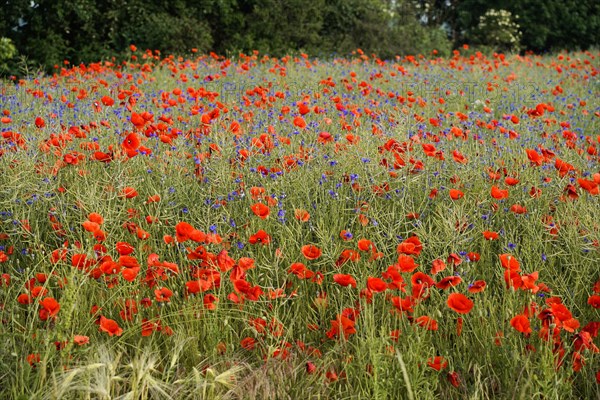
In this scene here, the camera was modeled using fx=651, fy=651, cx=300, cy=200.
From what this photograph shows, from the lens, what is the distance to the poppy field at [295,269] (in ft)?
6.40

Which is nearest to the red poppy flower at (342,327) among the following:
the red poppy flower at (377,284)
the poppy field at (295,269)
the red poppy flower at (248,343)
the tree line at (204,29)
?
the poppy field at (295,269)

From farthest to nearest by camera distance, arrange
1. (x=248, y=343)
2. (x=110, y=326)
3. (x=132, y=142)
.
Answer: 1. (x=132, y=142)
2. (x=248, y=343)
3. (x=110, y=326)

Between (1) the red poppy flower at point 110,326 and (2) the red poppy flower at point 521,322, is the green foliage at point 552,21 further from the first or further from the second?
(1) the red poppy flower at point 110,326

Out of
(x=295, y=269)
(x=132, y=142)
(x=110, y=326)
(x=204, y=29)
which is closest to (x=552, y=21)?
(x=204, y=29)

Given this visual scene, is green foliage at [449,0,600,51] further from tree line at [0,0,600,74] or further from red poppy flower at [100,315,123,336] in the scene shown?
red poppy flower at [100,315,123,336]

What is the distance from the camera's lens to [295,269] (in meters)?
2.19

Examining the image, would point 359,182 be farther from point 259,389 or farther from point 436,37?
point 436,37

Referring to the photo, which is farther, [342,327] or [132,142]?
[132,142]

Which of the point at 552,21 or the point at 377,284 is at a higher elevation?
the point at 552,21

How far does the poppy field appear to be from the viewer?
6.40ft

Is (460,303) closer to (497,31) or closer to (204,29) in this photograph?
(204,29)

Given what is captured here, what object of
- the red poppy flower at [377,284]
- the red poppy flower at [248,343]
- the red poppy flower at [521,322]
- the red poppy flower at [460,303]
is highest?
the red poppy flower at [377,284]

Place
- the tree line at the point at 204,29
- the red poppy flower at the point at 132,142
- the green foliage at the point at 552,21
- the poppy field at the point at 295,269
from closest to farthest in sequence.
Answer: the poppy field at the point at 295,269 → the red poppy flower at the point at 132,142 → the tree line at the point at 204,29 → the green foliage at the point at 552,21

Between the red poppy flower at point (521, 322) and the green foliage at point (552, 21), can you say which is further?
the green foliage at point (552, 21)
